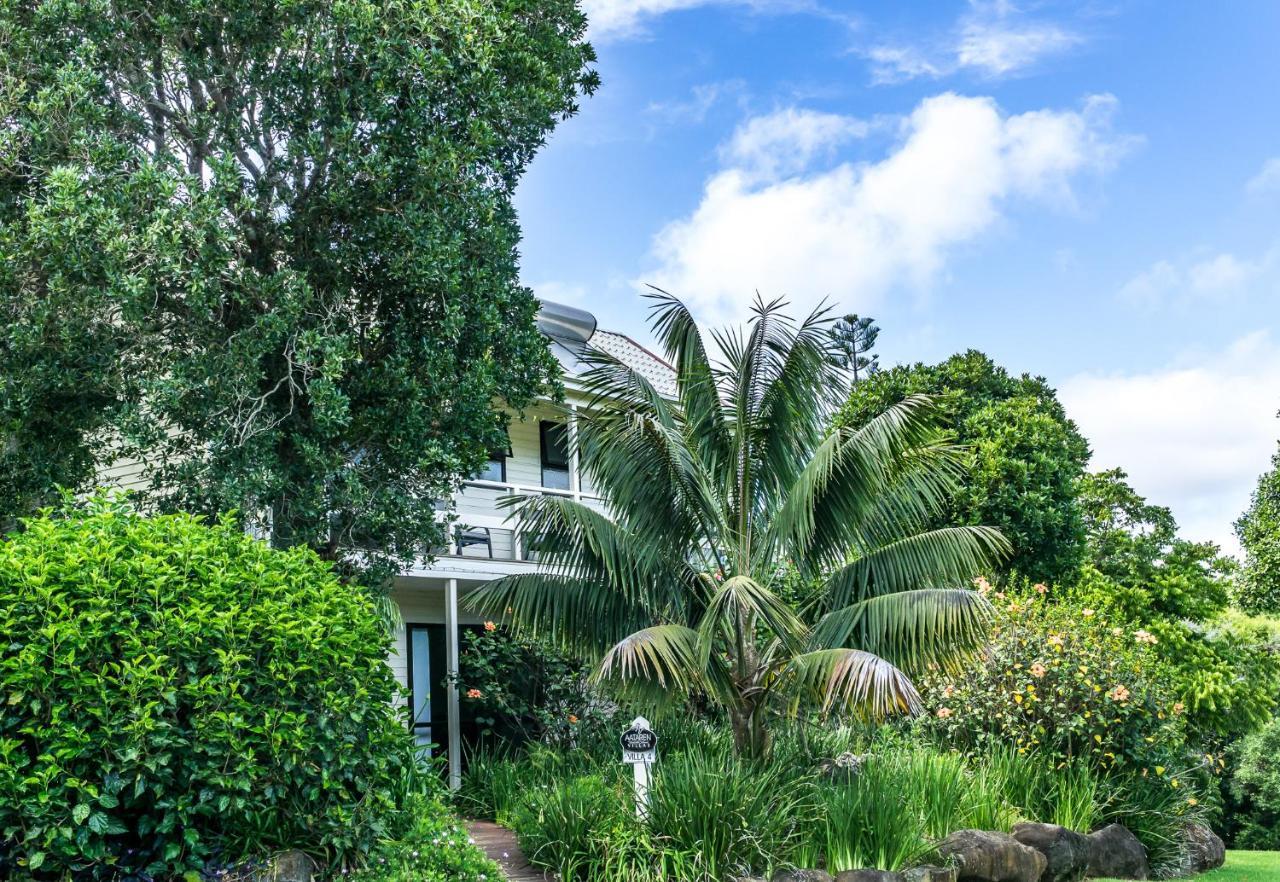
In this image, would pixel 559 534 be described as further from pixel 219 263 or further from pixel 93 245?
Result: pixel 93 245

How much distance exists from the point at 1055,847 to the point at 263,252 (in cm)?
1014

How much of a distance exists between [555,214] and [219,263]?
4.86 m

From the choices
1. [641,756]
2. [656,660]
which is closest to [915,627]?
[656,660]

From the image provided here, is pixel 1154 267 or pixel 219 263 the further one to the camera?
pixel 1154 267

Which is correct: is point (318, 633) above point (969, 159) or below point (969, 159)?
below

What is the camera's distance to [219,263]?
33.8 ft

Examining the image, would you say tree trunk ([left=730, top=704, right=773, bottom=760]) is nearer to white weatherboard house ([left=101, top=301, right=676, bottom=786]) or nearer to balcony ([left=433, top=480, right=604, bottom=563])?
white weatherboard house ([left=101, top=301, right=676, bottom=786])

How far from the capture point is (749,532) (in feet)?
38.1

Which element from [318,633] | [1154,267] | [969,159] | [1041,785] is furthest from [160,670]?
[1154,267]

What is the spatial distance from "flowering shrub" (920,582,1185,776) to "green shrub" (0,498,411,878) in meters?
8.06

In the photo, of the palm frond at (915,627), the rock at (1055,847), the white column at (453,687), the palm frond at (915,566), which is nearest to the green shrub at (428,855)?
the palm frond at (915,627)

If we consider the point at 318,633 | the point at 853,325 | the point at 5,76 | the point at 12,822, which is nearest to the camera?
the point at 12,822

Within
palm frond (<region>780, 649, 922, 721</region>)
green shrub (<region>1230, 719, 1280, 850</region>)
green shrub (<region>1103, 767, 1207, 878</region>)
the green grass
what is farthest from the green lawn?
green shrub (<region>1230, 719, 1280, 850</region>)

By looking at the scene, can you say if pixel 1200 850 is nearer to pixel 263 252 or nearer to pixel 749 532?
pixel 749 532
